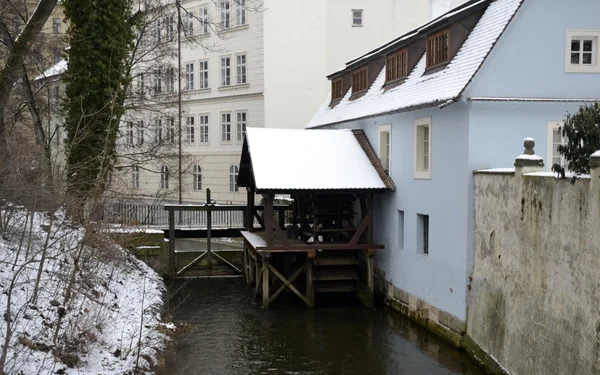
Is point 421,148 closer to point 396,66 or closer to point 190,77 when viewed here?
point 396,66

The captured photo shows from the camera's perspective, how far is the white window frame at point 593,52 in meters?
13.6

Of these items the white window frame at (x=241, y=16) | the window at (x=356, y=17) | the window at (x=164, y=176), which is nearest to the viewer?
the window at (x=164, y=176)

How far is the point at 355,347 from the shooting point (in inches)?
560

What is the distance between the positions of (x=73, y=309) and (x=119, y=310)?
6.84ft

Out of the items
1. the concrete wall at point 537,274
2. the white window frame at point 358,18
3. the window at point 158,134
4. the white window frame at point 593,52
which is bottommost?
the concrete wall at point 537,274

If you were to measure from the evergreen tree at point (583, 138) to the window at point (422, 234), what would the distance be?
6.76 meters

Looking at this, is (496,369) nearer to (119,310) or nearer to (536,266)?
(536,266)

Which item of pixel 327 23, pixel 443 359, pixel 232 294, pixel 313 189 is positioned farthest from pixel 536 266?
pixel 327 23

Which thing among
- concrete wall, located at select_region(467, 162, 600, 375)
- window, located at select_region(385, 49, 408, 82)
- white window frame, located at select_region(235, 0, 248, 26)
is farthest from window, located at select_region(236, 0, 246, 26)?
concrete wall, located at select_region(467, 162, 600, 375)

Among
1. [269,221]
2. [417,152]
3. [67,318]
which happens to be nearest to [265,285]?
[269,221]

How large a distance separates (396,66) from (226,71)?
17018 millimetres

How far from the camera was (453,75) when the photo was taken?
14.3 meters

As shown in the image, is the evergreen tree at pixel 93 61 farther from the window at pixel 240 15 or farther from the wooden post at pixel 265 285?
the window at pixel 240 15

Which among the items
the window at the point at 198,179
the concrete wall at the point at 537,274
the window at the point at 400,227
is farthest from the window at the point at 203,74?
the concrete wall at the point at 537,274
